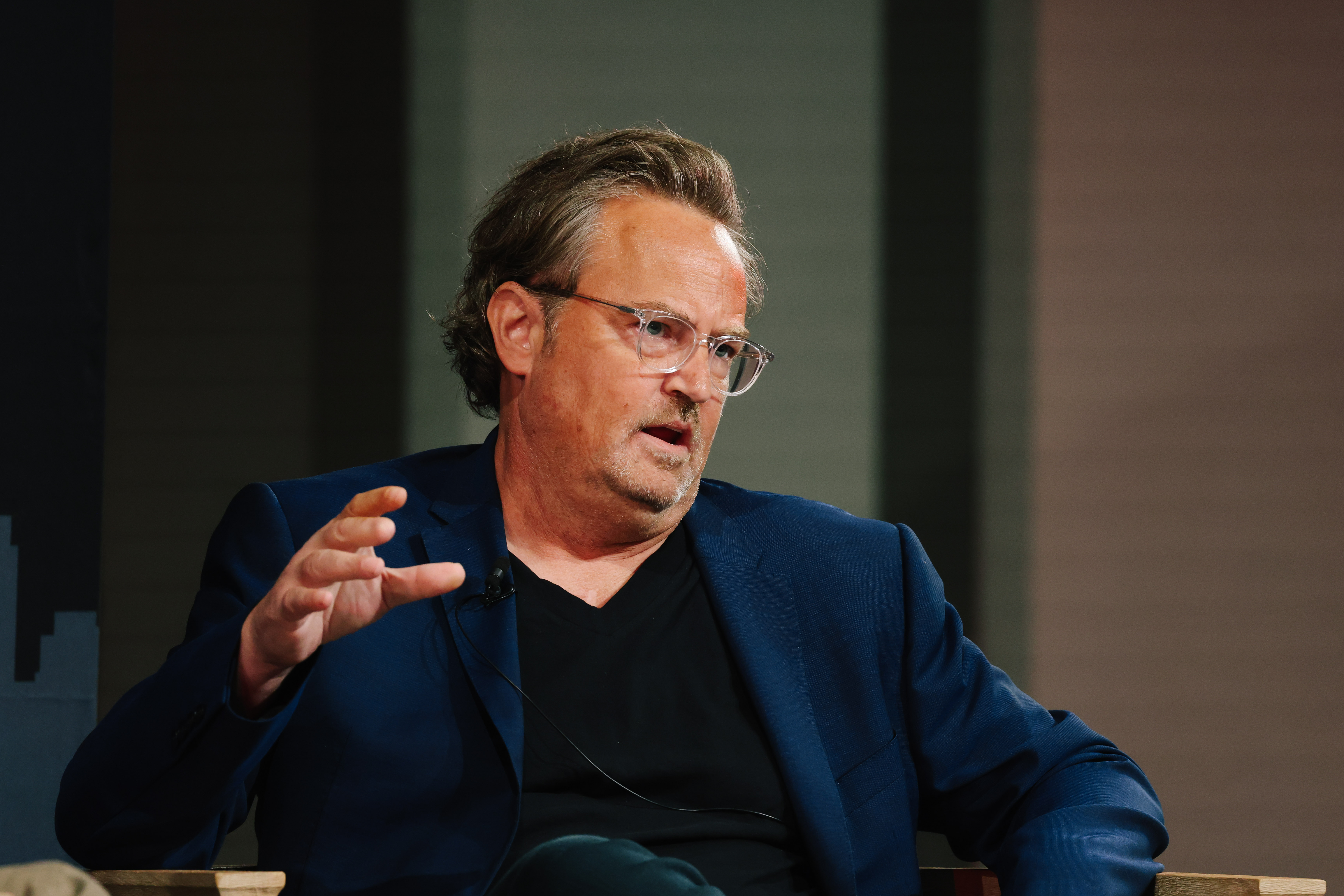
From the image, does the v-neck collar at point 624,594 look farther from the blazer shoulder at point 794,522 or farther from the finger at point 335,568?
the finger at point 335,568

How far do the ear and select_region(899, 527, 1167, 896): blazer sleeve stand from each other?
655 mm

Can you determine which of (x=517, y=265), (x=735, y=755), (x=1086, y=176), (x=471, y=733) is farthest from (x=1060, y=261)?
(x=471, y=733)

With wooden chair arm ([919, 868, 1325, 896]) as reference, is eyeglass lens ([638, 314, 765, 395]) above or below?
above

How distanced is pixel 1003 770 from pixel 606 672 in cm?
60

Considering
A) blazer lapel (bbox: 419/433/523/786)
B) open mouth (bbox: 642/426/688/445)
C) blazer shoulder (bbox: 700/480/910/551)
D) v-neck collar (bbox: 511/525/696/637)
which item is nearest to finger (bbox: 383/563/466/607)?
blazer lapel (bbox: 419/433/523/786)

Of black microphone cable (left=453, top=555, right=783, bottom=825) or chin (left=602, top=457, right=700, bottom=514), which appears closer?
black microphone cable (left=453, top=555, right=783, bottom=825)

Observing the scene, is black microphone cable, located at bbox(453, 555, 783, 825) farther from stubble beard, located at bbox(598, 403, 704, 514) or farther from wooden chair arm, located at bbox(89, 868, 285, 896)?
wooden chair arm, located at bbox(89, 868, 285, 896)

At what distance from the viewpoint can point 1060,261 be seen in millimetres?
2848

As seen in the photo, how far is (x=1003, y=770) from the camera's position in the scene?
1652 mm

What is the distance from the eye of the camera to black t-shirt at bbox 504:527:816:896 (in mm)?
1506

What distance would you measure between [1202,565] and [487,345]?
1871 millimetres

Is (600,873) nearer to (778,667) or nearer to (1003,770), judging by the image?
(778,667)

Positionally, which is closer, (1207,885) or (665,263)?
(1207,885)

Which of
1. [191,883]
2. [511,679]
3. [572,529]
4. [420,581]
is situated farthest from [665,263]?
[191,883]
